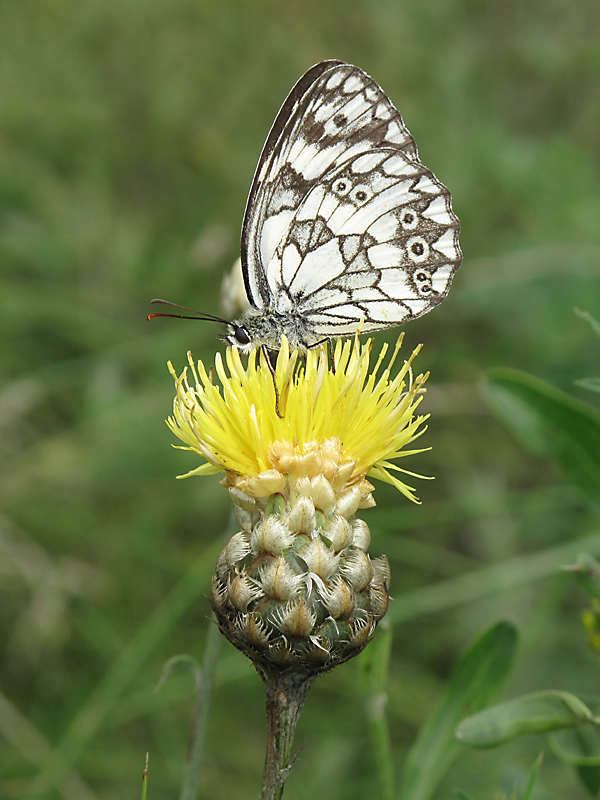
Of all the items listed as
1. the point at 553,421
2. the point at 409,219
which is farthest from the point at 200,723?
the point at 409,219

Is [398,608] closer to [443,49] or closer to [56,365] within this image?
[56,365]

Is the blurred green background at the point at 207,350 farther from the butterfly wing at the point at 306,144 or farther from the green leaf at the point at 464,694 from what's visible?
the butterfly wing at the point at 306,144

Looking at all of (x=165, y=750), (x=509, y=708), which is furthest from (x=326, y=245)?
(x=165, y=750)

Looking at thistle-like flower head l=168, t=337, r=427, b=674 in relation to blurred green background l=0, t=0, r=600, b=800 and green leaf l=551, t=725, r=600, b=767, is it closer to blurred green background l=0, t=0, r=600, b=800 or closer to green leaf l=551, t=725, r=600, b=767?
green leaf l=551, t=725, r=600, b=767

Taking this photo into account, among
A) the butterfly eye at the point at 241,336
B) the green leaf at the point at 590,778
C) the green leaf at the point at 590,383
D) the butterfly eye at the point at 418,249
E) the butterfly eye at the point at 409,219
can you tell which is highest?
the butterfly eye at the point at 409,219

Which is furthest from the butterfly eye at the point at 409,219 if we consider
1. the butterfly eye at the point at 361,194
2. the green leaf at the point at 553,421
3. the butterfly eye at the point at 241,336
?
the butterfly eye at the point at 241,336

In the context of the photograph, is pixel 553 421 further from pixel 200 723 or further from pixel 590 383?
pixel 200 723
